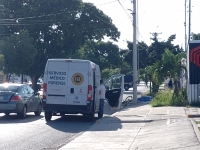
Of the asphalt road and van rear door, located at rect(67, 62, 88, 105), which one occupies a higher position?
van rear door, located at rect(67, 62, 88, 105)

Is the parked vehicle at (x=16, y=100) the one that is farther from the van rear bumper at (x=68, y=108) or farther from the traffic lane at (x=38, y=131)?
the van rear bumper at (x=68, y=108)

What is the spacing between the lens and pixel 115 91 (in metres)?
25.8

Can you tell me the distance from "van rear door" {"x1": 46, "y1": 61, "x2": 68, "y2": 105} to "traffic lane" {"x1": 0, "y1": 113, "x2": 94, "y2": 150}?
96cm

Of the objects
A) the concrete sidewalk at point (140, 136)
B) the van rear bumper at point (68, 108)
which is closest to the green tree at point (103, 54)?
the van rear bumper at point (68, 108)

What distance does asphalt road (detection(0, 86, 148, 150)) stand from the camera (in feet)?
42.5

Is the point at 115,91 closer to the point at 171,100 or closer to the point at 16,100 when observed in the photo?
the point at 171,100

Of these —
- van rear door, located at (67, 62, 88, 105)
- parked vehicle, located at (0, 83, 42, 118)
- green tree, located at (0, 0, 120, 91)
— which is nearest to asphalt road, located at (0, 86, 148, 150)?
parked vehicle, located at (0, 83, 42, 118)

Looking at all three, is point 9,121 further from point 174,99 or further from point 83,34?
point 83,34

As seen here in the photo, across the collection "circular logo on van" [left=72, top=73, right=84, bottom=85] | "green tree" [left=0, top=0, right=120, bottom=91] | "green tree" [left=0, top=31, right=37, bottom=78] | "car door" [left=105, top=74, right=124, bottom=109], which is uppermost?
"green tree" [left=0, top=0, right=120, bottom=91]

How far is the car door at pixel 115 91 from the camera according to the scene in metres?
25.5

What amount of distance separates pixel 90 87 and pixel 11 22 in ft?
84.9

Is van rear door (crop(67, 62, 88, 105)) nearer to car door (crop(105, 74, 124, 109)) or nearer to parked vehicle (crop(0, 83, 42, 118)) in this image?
parked vehicle (crop(0, 83, 42, 118))

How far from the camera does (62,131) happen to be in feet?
52.6

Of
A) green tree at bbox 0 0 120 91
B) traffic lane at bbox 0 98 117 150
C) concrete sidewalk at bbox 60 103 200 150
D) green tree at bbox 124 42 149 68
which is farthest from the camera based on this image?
green tree at bbox 124 42 149 68
